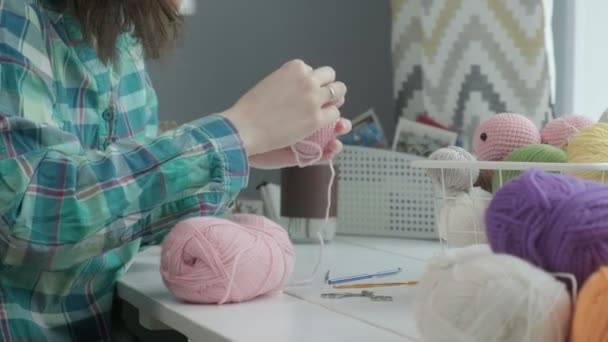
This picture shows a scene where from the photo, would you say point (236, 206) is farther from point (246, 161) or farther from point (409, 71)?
point (246, 161)

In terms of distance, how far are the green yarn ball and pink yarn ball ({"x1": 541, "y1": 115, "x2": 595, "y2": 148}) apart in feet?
0.18

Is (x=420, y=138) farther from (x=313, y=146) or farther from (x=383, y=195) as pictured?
(x=313, y=146)

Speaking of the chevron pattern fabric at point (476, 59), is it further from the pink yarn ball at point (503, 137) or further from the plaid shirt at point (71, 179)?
the plaid shirt at point (71, 179)

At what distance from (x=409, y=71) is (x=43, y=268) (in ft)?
2.67

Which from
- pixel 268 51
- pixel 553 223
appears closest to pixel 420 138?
pixel 268 51

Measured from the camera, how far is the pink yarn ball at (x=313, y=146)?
3.20ft

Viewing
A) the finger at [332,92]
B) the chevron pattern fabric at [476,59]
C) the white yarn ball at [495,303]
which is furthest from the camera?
the chevron pattern fabric at [476,59]

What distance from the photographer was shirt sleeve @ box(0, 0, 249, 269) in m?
0.79

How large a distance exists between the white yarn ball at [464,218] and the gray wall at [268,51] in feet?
2.66

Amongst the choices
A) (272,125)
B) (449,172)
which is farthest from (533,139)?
(272,125)

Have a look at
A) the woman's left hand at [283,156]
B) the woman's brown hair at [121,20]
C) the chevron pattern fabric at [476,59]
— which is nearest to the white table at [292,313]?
the woman's left hand at [283,156]

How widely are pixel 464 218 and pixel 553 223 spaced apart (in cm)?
26

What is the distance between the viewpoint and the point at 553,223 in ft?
1.85

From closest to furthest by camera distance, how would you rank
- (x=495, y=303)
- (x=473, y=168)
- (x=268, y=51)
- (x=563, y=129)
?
1. (x=495, y=303)
2. (x=473, y=168)
3. (x=563, y=129)
4. (x=268, y=51)
